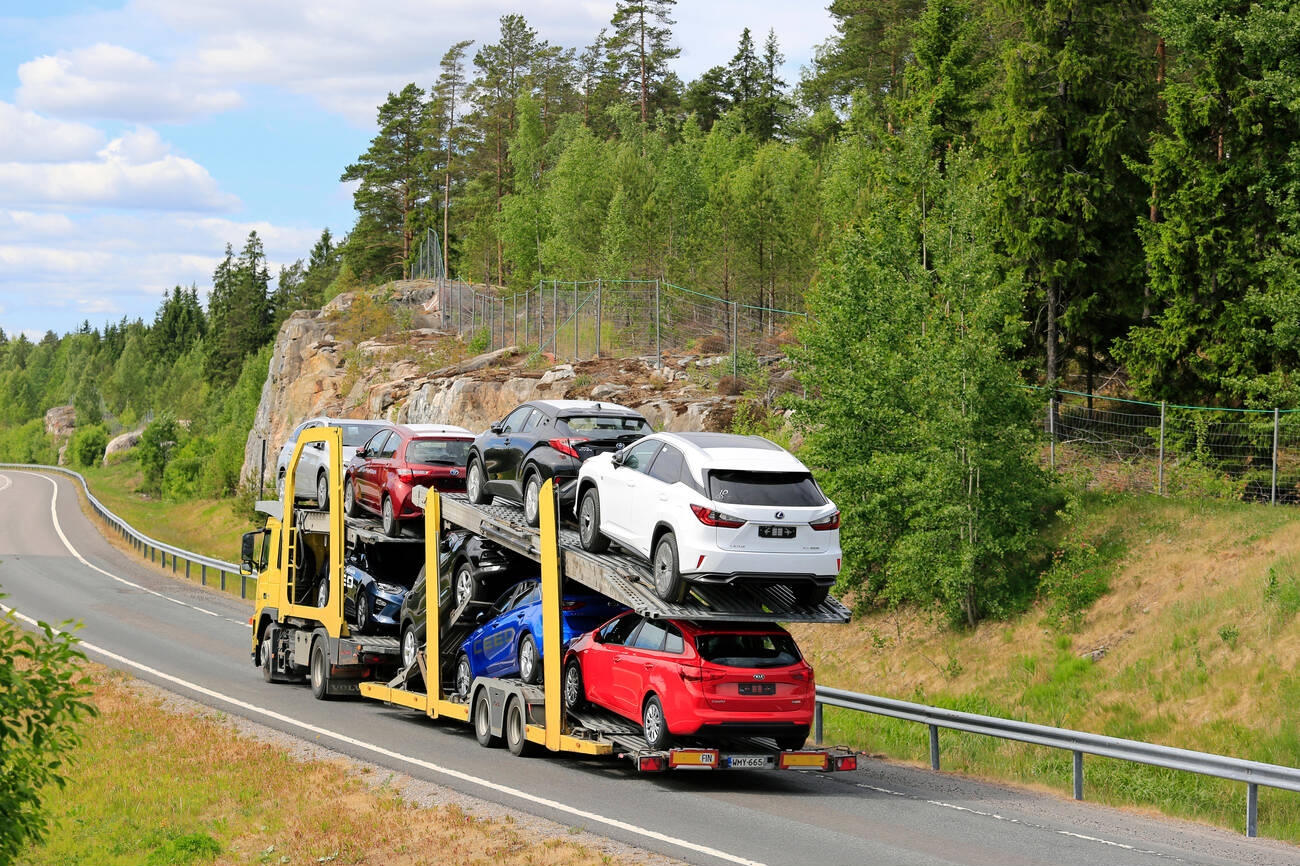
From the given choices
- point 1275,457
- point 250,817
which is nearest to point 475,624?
point 250,817

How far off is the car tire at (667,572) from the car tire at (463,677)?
4.08 m

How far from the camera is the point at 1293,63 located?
82.7 feet

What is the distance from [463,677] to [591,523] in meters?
3.25

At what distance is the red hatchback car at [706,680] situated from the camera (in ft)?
43.0

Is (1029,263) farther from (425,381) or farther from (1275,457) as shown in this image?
(425,381)

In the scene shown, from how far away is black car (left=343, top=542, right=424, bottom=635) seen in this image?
19375 mm

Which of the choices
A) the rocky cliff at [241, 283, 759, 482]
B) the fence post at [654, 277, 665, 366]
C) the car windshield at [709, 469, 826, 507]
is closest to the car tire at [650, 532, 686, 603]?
the car windshield at [709, 469, 826, 507]

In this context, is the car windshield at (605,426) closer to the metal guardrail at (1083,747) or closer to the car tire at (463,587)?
the car tire at (463,587)

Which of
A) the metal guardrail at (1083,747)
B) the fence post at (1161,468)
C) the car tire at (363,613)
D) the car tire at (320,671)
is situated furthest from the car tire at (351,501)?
the fence post at (1161,468)

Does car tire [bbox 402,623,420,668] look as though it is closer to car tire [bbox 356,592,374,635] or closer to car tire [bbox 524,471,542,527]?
car tire [bbox 356,592,374,635]

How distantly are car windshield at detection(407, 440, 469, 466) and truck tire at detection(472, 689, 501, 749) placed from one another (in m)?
4.30

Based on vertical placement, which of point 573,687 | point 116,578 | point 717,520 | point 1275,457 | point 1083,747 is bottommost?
point 116,578

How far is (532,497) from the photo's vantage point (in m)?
16.5

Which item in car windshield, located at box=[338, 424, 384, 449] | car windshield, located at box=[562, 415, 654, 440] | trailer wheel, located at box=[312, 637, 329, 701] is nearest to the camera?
car windshield, located at box=[562, 415, 654, 440]
